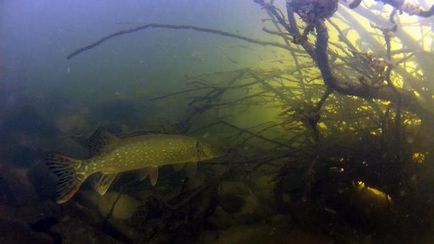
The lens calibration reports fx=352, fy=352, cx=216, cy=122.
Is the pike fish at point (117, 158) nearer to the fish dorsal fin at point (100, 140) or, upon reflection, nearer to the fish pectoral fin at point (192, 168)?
the fish dorsal fin at point (100, 140)

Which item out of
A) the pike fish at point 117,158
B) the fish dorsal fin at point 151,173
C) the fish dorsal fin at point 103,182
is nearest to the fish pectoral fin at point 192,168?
the pike fish at point 117,158

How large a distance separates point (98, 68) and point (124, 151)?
1921 cm

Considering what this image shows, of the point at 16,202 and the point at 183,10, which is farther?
the point at 183,10

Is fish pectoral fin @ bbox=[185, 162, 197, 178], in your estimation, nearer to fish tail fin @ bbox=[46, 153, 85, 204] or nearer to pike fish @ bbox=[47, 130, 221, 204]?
pike fish @ bbox=[47, 130, 221, 204]

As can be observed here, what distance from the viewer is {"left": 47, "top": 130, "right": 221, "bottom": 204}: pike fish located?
15.6ft

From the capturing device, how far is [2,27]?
50781 mm

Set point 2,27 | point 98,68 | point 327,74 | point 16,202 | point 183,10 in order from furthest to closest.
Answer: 1. point 2,27
2. point 183,10
3. point 98,68
4. point 16,202
5. point 327,74

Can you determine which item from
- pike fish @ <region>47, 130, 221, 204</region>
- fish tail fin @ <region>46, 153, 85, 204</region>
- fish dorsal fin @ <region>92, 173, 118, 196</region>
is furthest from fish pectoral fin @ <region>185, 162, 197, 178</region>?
fish tail fin @ <region>46, 153, 85, 204</region>

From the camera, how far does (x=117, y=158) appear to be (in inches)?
193

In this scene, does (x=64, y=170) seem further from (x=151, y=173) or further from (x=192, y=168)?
(x=192, y=168)

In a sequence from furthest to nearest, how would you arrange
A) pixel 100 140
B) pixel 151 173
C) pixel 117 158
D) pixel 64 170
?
pixel 151 173 → pixel 100 140 → pixel 117 158 → pixel 64 170

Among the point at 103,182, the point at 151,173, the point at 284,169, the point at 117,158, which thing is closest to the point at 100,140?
the point at 117,158


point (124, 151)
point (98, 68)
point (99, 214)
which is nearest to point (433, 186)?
point (124, 151)

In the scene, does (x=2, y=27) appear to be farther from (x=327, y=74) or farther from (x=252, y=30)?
(x=327, y=74)
